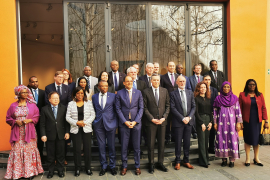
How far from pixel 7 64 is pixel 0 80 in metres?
0.47

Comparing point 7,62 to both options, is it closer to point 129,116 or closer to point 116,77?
point 116,77

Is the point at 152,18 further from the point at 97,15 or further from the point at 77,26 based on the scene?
the point at 77,26

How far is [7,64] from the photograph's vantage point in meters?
6.42

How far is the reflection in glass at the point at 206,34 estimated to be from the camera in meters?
7.80

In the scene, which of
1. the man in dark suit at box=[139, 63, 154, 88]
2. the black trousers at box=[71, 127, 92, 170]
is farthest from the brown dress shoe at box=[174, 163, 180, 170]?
the man in dark suit at box=[139, 63, 154, 88]

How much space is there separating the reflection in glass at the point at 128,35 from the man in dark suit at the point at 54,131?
2906mm

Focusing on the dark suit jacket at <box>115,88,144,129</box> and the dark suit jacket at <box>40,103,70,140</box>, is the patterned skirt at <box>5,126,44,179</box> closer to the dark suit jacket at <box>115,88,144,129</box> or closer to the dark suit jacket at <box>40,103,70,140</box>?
the dark suit jacket at <box>40,103,70,140</box>

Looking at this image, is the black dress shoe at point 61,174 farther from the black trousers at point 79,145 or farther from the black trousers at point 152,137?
the black trousers at point 152,137

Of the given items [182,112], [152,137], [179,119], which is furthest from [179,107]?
[152,137]

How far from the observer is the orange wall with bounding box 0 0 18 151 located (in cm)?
638

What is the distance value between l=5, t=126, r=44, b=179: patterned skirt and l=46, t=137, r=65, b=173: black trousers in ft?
0.94

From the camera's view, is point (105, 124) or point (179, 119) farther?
point (179, 119)

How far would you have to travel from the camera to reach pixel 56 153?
496 cm

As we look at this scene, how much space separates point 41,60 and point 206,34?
9327 millimetres
